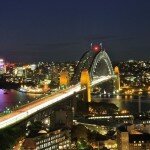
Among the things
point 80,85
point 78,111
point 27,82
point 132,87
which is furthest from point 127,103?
point 27,82

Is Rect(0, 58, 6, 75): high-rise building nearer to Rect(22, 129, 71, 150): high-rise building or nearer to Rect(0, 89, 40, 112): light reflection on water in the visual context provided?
Rect(0, 89, 40, 112): light reflection on water

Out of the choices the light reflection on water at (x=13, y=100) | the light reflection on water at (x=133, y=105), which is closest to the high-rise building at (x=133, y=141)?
the light reflection on water at (x=133, y=105)

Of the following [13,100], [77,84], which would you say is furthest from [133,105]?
[13,100]

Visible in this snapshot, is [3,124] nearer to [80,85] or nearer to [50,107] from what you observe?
[50,107]

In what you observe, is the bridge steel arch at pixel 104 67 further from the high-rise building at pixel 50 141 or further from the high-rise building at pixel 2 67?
the high-rise building at pixel 50 141

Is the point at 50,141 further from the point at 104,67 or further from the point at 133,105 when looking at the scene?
the point at 104,67

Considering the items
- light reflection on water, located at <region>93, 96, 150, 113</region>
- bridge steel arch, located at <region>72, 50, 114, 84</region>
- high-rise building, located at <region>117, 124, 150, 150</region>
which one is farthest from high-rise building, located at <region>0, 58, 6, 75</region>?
high-rise building, located at <region>117, 124, 150, 150</region>

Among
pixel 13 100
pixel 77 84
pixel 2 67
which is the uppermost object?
pixel 2 67

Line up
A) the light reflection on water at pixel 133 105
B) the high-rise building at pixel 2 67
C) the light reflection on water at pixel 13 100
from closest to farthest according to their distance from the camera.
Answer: the light reflection on water at pixel 133 105, the light reflection on water at pixel 13 100, the high-rise building at pixel 2 67
